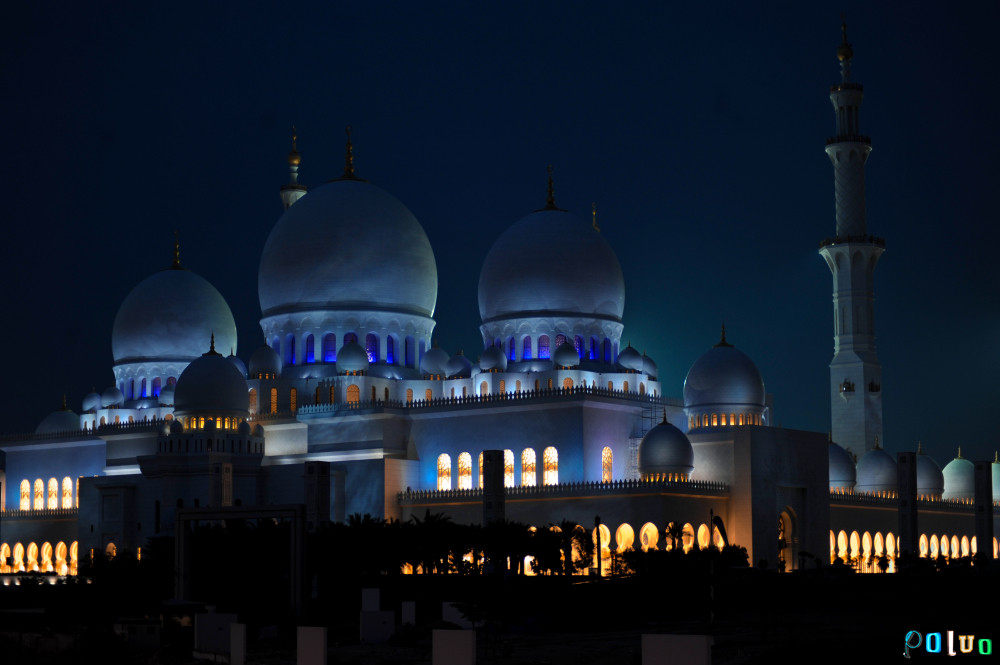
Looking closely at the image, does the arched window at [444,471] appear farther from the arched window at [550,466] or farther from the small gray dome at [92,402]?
the small gray dome at [92,402]

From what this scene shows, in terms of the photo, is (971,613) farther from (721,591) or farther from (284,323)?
(284,323)

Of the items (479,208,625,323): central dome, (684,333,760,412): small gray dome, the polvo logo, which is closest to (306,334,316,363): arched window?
(479,208,625,323): central dome

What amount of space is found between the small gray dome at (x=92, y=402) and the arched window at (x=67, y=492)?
2.48 meters

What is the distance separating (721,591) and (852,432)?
18906 mm

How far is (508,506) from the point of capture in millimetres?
42312

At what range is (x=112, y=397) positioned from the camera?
5228cm

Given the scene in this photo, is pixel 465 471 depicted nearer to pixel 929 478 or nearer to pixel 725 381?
pixel 725 381

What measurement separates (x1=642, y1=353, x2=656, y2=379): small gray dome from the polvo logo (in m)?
25.6

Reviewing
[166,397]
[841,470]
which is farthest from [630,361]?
[166,397]

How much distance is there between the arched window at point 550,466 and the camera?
4375 centimetres

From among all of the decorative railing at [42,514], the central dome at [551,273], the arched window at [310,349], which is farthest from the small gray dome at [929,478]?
the decorative railing at [42,514]

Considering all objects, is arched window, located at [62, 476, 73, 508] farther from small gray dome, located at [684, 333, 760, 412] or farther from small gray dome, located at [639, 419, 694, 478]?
small gray dome, located at [684, 333, 760, 412]

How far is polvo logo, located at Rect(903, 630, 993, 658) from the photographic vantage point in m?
20.7

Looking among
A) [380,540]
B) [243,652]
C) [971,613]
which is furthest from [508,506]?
[243,652]
